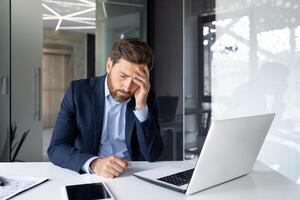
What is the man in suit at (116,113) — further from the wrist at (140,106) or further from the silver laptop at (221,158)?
the silver laptop at (221,158)

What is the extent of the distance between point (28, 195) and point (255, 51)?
7.72ft

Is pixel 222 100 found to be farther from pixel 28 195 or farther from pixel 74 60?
pixel 74 60

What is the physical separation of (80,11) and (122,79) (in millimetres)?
5264

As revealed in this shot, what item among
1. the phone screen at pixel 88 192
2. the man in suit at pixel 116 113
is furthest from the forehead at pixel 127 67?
the phone screen at pixel 88 192

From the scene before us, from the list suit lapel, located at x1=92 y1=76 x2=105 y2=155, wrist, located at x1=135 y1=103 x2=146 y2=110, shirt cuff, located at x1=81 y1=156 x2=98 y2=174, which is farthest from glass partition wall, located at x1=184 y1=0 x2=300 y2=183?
shirt cuff, located at x1=81 y1=156 x2=98 y2=174

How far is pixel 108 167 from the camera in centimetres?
117

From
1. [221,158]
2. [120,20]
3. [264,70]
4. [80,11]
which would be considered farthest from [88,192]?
[80,11]

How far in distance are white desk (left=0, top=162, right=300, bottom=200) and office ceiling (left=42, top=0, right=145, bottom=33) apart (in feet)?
9.98

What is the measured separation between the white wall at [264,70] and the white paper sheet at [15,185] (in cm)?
206

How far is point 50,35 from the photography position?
836 centimetres

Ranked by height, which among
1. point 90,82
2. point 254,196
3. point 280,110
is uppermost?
point 90,82

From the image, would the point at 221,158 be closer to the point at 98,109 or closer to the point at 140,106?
the point at 140,106

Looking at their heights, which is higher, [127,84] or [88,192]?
[127,84]

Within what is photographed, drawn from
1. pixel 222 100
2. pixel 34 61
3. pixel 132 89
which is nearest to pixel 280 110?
pixel 222 100
